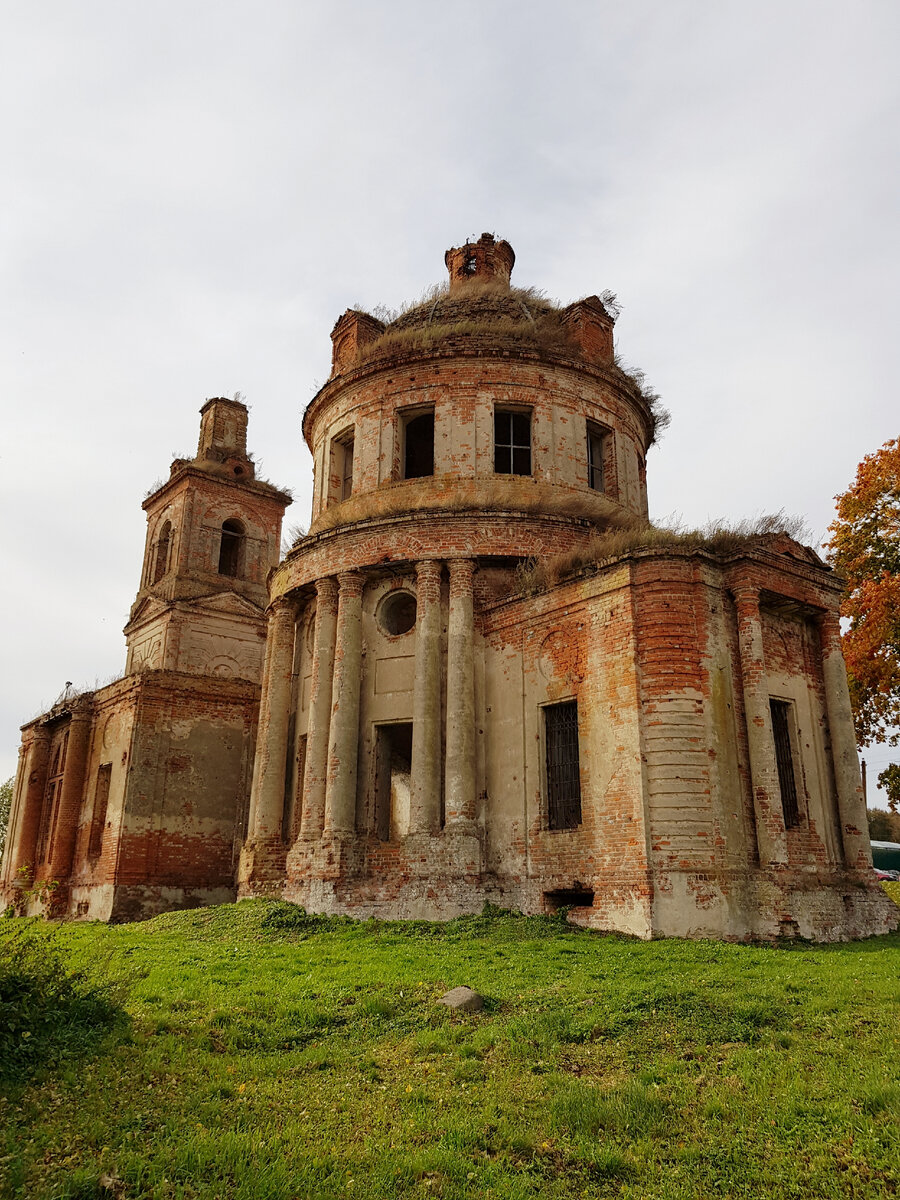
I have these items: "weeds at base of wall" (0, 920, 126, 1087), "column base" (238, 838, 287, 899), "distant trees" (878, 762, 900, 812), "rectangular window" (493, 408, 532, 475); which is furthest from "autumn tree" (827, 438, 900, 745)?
"weeds at base of wall" (0, 920, 126, 1087)

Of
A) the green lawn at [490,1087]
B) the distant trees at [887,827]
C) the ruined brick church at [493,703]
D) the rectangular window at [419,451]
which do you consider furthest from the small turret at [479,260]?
the distant trees at [887,827]

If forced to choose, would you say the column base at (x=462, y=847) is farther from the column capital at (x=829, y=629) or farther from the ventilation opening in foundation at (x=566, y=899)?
the column capital at (x=829, y=629)

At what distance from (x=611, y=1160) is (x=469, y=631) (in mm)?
11804

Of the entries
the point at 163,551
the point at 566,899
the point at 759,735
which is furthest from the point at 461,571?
the point at 163,551

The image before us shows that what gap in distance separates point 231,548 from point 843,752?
2194cm

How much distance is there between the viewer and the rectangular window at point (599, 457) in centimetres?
2098

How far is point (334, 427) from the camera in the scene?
21.8 metres

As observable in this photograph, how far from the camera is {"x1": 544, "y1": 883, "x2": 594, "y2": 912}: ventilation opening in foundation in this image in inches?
579

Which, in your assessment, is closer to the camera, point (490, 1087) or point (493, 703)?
point (490, 1087)

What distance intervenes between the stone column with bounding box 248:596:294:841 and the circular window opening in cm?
259

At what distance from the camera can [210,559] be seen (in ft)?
101

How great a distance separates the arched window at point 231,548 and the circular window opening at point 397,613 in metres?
13.9

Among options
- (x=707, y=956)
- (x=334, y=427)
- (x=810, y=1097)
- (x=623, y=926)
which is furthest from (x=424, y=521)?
(x=810, y=1097)

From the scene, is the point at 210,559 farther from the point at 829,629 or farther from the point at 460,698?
the point at 829,629
